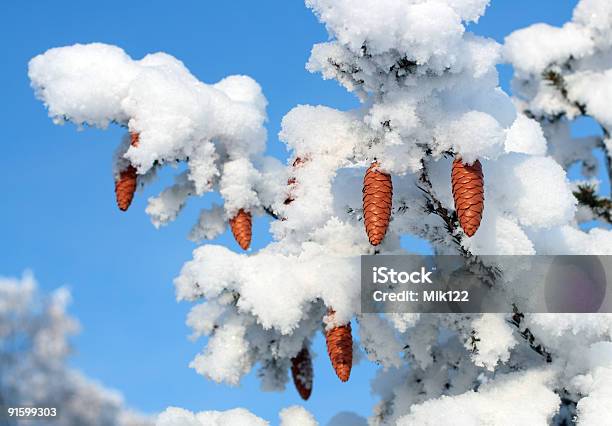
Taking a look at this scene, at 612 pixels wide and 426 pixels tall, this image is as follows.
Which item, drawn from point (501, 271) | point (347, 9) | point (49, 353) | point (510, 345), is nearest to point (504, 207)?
point (501, 271)

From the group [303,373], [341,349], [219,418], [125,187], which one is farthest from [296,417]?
[125,187]

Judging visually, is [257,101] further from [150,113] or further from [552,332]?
[552,332]

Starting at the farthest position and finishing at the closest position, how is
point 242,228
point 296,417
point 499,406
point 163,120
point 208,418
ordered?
1. point 242,228
2. point 296,417
3. point 163,120
4. point 208,418
5. point 499,406

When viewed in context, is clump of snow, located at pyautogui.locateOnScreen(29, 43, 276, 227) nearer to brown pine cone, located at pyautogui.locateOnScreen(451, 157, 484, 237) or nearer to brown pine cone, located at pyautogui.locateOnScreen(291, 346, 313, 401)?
brown pine cone, located at pyautogui.locateOnScreen(291, 346, 313, 401)

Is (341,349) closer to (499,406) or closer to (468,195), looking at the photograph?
(499,406)

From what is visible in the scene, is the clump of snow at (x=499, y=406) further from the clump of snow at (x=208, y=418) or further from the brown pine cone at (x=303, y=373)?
the brown pine cone at (x=303, y=373)

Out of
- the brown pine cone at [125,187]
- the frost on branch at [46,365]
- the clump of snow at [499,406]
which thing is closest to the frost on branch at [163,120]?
the brown pine cone at [125,187]
